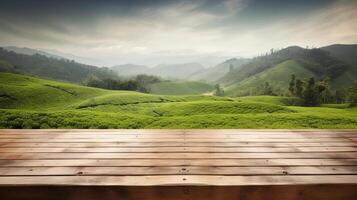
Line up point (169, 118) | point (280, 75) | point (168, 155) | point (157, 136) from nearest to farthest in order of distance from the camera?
point (168, 155) < point (157, 136) < point (169, 118) < point (280, 75)

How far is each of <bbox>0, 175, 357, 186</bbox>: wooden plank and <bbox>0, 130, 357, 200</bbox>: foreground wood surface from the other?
0.03ft

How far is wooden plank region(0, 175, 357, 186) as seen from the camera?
254cm

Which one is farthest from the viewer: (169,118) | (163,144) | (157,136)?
(169,118)

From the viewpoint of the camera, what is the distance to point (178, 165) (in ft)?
9.75

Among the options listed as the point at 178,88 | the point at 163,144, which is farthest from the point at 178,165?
the point at 178,88

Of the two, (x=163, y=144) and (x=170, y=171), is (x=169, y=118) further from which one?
(x=170, y=171)

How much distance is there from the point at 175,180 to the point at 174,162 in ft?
1.55

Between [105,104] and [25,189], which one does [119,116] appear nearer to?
[105,104]

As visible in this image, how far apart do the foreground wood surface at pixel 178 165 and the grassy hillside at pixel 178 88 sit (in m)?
104

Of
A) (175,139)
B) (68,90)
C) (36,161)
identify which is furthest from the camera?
(68,90)

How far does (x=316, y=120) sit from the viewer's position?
16.6 meters

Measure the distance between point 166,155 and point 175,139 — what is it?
2.27 feet

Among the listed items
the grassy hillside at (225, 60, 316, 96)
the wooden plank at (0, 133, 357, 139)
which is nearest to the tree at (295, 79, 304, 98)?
the wooden plank at (0, 133, 357, 139)

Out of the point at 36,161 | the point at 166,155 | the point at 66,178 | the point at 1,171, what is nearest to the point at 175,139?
the point at 166,155
